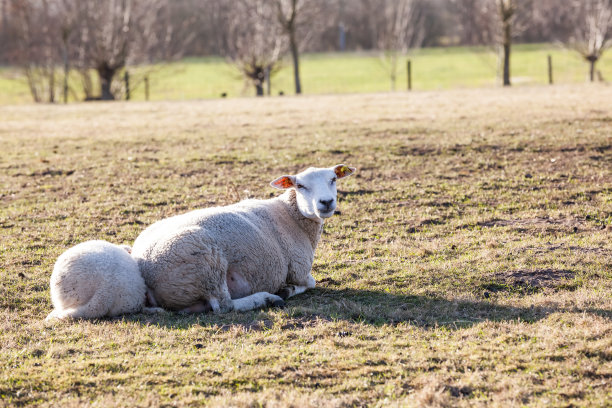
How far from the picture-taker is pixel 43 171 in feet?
45.0

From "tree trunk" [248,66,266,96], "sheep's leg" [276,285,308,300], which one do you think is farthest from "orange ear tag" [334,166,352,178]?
"tree trunk" [248,66,266,96]

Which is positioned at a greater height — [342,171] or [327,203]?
[342,171]

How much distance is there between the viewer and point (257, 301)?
661cm

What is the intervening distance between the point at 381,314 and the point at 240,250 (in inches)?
62.7

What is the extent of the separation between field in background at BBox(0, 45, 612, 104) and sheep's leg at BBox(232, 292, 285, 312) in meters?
34.3

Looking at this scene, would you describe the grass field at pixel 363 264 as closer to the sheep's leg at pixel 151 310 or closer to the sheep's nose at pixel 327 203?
the sheep's leg at pixel 151 310

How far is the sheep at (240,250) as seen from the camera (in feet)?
21.0

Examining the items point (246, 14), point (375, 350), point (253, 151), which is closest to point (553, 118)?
point (253, 151)

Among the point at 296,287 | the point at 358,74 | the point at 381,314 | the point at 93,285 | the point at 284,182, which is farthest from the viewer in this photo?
the point at 358,74

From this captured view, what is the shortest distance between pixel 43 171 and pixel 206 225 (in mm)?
8256

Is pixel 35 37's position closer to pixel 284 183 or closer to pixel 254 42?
pixel 254 42

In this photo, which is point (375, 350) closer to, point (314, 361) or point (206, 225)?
point (314, 361)

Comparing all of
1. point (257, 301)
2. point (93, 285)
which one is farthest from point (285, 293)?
point (93, 285)

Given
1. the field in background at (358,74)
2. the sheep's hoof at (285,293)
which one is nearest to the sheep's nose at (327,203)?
the sheep's hoof at (285,293)
